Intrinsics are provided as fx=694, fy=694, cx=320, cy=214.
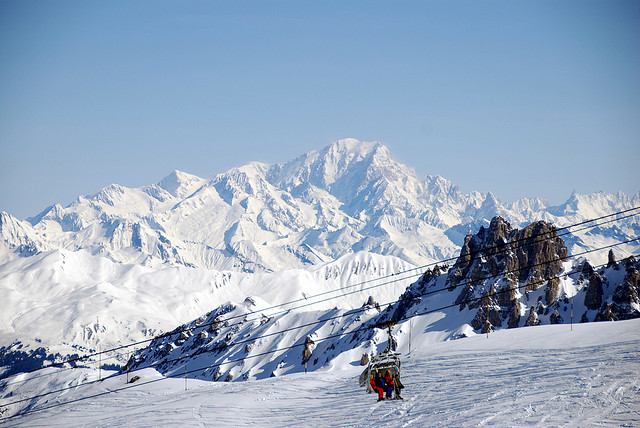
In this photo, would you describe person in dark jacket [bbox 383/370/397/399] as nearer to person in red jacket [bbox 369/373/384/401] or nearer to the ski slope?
person in red jacket [bbox 369/373/384/401]

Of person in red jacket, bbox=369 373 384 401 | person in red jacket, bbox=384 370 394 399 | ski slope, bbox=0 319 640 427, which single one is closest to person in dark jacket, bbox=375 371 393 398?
person in red jacket, bbox=384 370 394 399

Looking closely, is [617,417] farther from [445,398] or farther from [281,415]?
[281,415]

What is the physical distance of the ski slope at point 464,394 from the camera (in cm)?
5078

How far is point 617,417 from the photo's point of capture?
149ft

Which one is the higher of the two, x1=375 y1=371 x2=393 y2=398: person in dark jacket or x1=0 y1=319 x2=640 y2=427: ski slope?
x1=375 y1=371 x2=393 y2=398: person in dark jacket

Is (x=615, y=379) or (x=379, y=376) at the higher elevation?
(x=379, y=376)

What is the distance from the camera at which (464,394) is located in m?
60.5

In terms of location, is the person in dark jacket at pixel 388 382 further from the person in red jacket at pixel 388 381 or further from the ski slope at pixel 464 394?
the ski slope at pixel 464 394

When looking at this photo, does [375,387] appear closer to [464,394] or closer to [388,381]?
[388,381]

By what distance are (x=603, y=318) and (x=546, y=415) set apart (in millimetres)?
153106

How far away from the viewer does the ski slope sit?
5078cm

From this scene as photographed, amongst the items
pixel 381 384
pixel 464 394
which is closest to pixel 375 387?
pixel 381 384

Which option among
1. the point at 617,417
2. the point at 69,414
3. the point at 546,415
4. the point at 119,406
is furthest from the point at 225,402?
the point at 617,417

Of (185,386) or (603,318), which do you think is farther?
Answer: (603,318)
